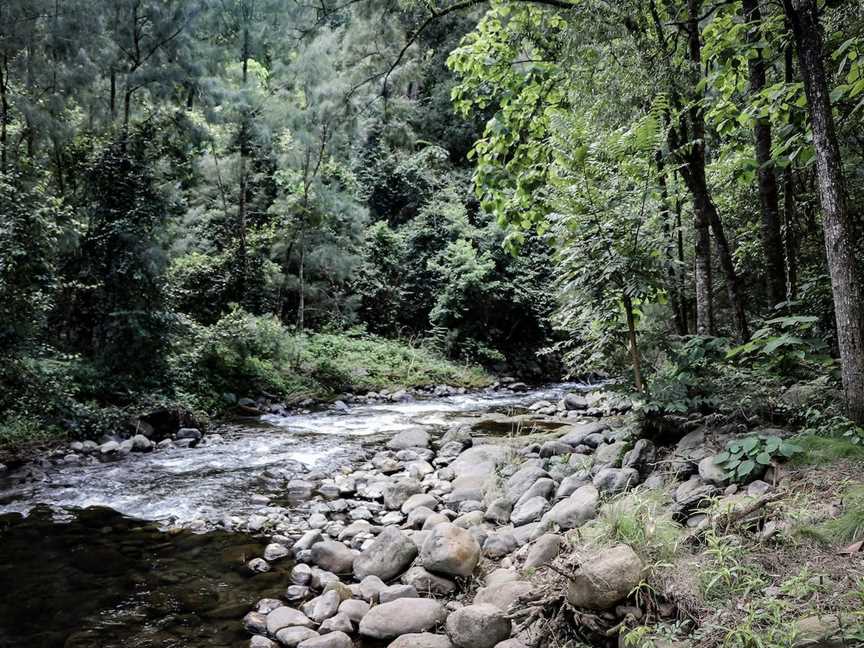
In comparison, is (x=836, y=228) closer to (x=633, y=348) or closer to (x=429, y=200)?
(x=633, y=348)

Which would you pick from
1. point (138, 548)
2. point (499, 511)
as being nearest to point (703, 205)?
point (499, 511)

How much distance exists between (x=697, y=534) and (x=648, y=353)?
2.57 metres

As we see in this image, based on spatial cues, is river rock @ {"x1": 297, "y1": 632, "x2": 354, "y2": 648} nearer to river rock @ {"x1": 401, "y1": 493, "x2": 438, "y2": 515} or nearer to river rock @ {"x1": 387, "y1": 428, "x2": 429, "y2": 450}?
river rock @ {"x1": 401, "y1": 493, "x2": 438, "y2": 515}

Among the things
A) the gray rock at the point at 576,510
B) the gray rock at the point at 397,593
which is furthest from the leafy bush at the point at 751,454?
the gray rock at the point at 397,593

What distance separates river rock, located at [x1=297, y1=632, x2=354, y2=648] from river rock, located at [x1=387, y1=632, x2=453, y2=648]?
305 mm

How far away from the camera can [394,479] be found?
6332 millimetres

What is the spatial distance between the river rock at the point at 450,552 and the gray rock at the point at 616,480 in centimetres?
113

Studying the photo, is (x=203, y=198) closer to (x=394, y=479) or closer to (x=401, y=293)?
(x=401, y=293)

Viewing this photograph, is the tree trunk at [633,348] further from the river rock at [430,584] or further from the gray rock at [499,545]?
the river rock at [430,584]

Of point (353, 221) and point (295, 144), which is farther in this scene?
point (353, 221)

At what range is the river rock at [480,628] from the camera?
291cm

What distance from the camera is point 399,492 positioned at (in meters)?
5.80

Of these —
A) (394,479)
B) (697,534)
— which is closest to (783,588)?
(697,534)

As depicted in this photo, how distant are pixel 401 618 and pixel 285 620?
799 millimetres
